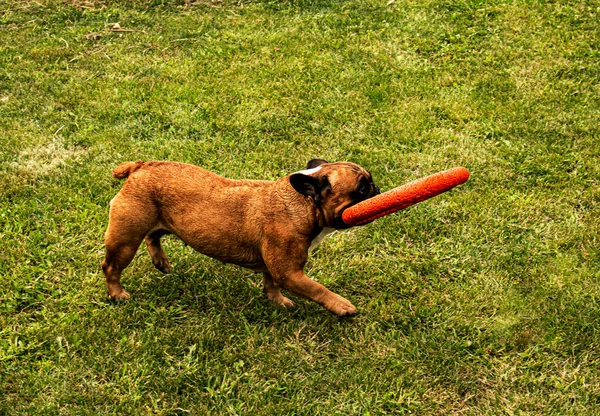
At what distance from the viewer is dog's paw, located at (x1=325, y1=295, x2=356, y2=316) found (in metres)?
4.78

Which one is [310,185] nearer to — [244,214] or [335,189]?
[335,189]

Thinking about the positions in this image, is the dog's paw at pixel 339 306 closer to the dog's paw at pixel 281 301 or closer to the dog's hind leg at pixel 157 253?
the dog's paw at pixel 281 301

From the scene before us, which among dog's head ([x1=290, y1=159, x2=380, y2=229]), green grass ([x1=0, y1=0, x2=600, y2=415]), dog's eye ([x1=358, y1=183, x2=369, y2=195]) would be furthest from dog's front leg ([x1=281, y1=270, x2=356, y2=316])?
dog's eye ([x1=358, y1=183, x2=369, y2=195])

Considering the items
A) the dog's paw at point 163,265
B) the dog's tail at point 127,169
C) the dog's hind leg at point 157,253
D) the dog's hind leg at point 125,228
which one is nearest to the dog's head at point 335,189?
the dog's hind leg at point 125,228

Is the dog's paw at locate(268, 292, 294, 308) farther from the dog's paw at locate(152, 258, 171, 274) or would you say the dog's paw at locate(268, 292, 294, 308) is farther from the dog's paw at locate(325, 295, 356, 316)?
the dog's paw at locate(152, 258, 171, 274)

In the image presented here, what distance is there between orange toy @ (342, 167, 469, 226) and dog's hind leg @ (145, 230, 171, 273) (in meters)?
1.79

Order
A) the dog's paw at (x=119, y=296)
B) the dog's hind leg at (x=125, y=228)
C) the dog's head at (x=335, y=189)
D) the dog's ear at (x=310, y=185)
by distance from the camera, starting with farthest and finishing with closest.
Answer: the dog's paw at (x=119, y=296) → the dog's hind leg at (x=125, y=228) → the dog's head at (x=335, y=189) → the dog's ear at (x=310, y=185)

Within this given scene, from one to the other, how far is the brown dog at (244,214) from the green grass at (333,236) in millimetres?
591

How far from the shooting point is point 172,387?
177 inches

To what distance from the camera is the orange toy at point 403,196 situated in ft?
14.3

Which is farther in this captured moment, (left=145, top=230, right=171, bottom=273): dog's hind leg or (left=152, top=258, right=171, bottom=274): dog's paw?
(left=152, top=258, right=171, bottom=274): dog's paw

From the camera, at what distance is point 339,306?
4797mm

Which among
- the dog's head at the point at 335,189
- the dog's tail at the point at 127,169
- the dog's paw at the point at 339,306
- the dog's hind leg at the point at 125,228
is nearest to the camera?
the dog's head at the point at 335,189

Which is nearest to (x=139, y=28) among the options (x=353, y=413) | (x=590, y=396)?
(x=353, y=413)
